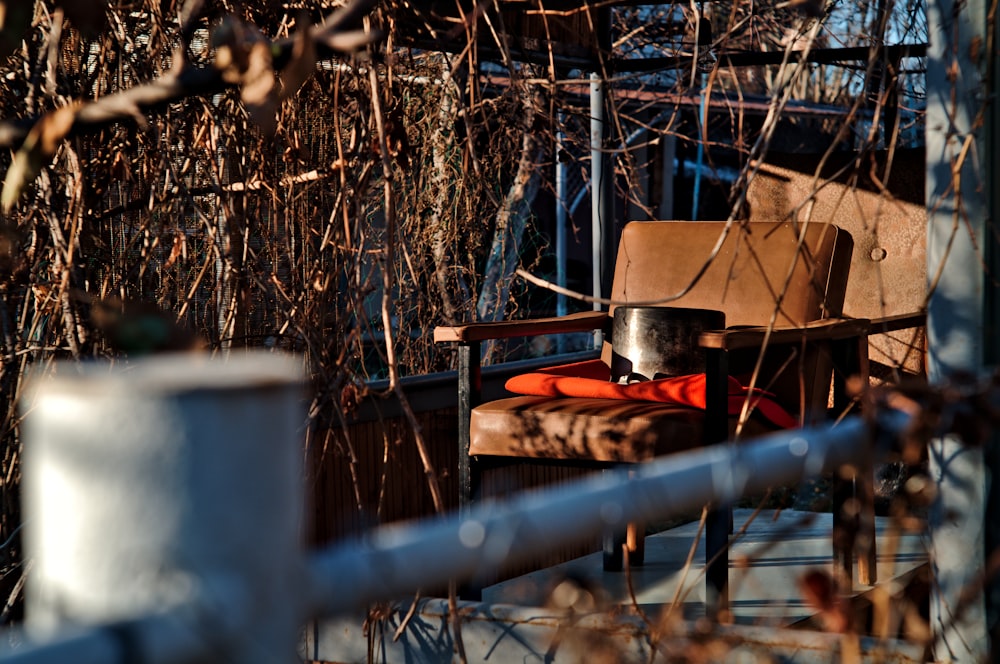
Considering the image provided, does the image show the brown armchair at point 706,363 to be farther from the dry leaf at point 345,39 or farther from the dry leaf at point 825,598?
the dry leaf at point 345,39

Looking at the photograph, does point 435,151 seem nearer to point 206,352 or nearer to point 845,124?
→ point 206,352

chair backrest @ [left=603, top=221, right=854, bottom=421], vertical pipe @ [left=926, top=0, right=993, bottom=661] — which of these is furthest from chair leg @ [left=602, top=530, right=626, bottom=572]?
vertical pipe @ [left=926, top=0, right=993, bottom=661]

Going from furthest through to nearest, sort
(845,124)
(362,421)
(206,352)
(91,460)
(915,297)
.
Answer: (915,297), (362,421), (206,352), (845,124), (91,460)

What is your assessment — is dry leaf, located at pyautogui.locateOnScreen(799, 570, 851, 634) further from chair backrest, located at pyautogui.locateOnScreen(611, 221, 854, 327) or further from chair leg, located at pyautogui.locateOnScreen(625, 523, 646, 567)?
chair leg, located at pyautogui.locateOnScreen(625, 523, 646, 567)

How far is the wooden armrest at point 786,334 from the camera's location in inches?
106

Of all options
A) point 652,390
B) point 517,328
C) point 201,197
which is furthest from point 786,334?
point 201,197

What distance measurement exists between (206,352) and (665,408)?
1154mm

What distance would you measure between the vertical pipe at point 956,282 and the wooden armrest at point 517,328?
160 cm

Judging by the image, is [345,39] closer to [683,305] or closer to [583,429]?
[583,429]

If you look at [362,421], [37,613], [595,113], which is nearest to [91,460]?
[37,613]

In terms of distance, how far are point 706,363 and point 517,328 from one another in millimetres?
749

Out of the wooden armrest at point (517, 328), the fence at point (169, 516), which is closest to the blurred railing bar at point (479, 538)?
the fence at point (169, 516)

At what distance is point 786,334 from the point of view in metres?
2.81

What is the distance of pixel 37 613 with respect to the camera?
0.62m
